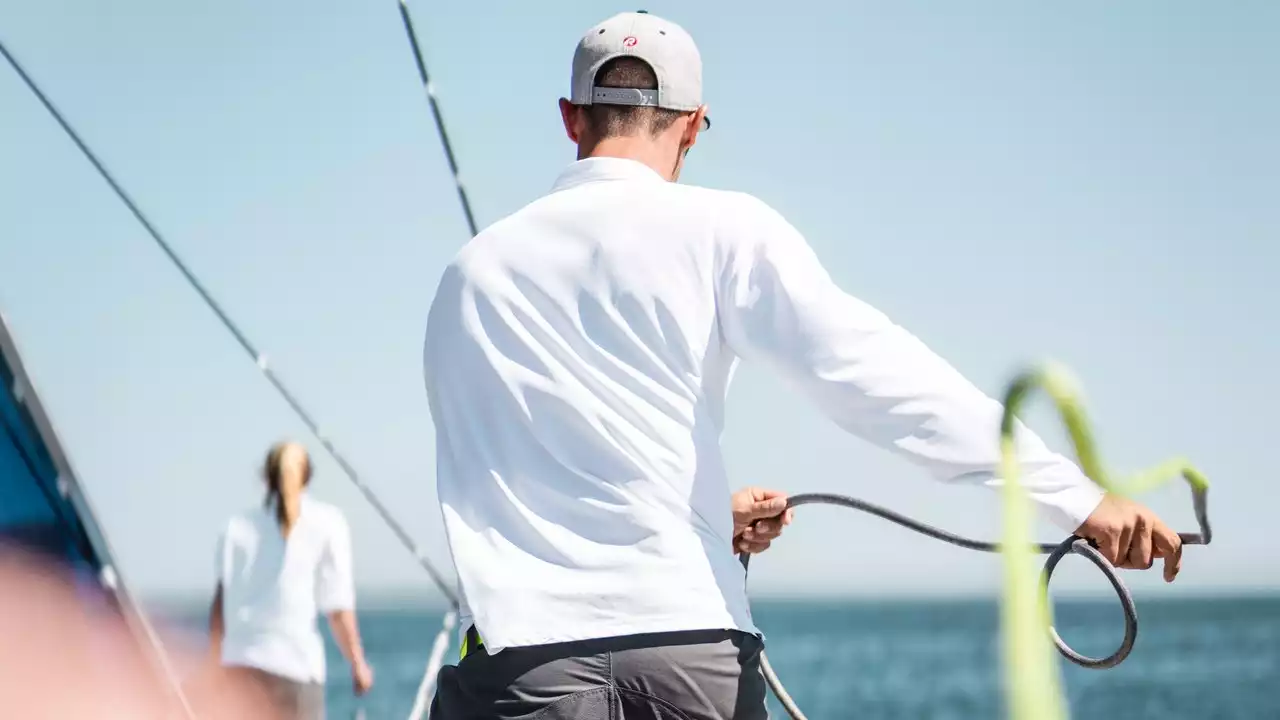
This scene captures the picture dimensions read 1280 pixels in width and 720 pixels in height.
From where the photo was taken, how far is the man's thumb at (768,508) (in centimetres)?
203

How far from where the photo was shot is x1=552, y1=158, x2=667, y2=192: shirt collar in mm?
1774

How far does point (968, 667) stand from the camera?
185ft

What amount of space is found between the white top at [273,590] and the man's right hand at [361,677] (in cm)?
40

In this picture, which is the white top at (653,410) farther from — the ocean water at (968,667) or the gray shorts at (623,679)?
the ocean water at (968,667)

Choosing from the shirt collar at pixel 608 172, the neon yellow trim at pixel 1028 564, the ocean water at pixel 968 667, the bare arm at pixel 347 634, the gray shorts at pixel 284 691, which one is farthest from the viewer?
the ocean water at pixel 968 667

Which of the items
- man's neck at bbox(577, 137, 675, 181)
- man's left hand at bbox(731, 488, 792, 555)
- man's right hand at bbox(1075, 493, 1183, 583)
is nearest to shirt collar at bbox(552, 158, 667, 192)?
man's neck at bbox(577, 137, 675, 181)

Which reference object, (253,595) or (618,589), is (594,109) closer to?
(618,589)

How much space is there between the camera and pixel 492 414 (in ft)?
5.65

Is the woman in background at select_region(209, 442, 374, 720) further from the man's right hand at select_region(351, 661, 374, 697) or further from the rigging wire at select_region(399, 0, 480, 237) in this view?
the rigging wire at select_region(399, 0, 480, 237)

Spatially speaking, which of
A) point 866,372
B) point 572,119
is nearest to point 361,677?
point 572,119

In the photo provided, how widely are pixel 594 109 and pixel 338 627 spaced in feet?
13.8

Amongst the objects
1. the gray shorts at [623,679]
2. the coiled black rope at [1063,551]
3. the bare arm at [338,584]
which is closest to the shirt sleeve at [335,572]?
the bare arm at [338,584]

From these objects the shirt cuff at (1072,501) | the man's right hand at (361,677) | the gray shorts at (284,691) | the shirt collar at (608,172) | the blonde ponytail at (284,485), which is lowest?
the man's right hand at (361,677)

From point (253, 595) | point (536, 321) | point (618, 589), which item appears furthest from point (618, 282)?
point (253, 595)
